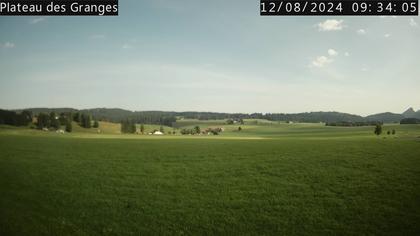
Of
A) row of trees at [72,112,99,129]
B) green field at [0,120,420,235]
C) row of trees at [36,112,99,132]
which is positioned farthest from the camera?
row of trees at [72,112,99,129]

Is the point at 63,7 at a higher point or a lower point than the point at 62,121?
higher

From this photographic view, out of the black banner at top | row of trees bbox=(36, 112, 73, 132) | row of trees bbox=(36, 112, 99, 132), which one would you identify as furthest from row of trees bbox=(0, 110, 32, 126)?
the black banner at top

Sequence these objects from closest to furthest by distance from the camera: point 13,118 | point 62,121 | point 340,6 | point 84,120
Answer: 1. point 340,6
2. point 13,118
3. point 62,121
4. point 84,120

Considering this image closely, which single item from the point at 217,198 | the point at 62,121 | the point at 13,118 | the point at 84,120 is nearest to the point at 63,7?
the point at 217,198

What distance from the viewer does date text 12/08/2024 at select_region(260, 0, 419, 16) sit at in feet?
56.0

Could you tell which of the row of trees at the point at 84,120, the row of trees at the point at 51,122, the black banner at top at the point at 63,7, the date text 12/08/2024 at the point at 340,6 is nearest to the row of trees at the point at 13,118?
the row of trees at the point at 51,122

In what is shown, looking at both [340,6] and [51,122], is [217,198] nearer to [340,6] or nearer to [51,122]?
[340,6]

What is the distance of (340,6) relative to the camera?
686 inches

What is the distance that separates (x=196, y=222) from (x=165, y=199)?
3944mm

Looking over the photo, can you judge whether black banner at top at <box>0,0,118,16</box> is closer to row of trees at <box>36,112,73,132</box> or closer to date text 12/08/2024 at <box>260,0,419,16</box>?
date text 12/08/2024 at <box>260,0,419,16</box>

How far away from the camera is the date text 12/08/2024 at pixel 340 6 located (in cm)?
1706

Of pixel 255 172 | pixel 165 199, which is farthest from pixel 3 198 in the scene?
pixel 255 172

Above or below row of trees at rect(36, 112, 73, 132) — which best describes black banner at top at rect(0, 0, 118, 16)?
above

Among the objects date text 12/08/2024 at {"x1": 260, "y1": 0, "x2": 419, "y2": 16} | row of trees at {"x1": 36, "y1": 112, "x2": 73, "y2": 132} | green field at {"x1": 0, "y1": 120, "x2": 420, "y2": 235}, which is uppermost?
date text 12/08/2024 at {"x1": 260, "y1": 0, "x2": 419, "y2": 16}
